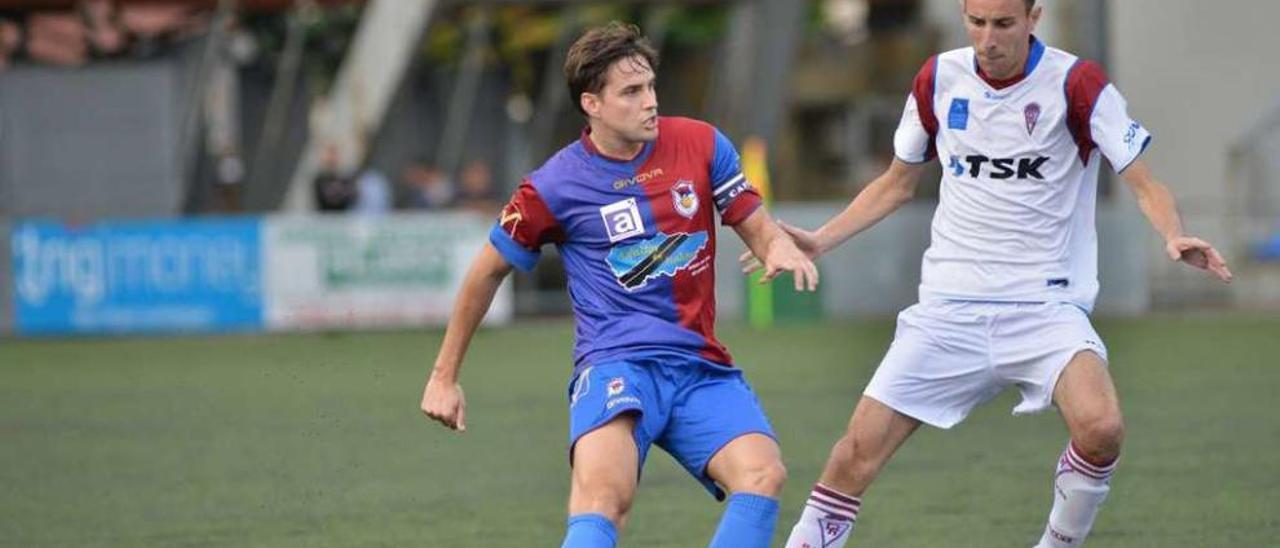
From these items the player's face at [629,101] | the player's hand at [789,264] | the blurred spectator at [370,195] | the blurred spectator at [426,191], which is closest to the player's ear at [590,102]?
the player's face at [629,101]

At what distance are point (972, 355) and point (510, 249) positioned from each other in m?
1.50

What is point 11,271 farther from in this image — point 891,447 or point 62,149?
point 891,447

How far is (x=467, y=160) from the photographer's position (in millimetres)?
36906

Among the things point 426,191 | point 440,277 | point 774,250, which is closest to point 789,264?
point 774,250

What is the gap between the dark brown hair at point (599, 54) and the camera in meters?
6.41

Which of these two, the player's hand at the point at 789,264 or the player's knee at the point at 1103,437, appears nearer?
the player's hand at the point at 789,264

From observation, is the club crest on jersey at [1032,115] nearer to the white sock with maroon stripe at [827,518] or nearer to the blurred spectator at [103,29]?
the white sock with maroon stripe at [827,518]

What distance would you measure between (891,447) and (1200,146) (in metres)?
22.8

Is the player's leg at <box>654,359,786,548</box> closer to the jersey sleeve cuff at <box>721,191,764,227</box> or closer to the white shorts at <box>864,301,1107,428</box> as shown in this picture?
the jersey sleeve cuff at <box>721,191,764,227</box>

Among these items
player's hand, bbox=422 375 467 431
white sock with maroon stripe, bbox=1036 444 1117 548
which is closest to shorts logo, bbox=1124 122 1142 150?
white sock with maroon stripe, bbox=1036 444 1117 548

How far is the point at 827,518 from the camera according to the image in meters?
7.04

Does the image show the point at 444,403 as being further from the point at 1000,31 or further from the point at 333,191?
the point at 333,191

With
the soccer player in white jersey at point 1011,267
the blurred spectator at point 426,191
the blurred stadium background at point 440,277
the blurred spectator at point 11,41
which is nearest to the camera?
the soccer player in white jersey at point 1011,267

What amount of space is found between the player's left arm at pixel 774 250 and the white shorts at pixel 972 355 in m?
0.68
